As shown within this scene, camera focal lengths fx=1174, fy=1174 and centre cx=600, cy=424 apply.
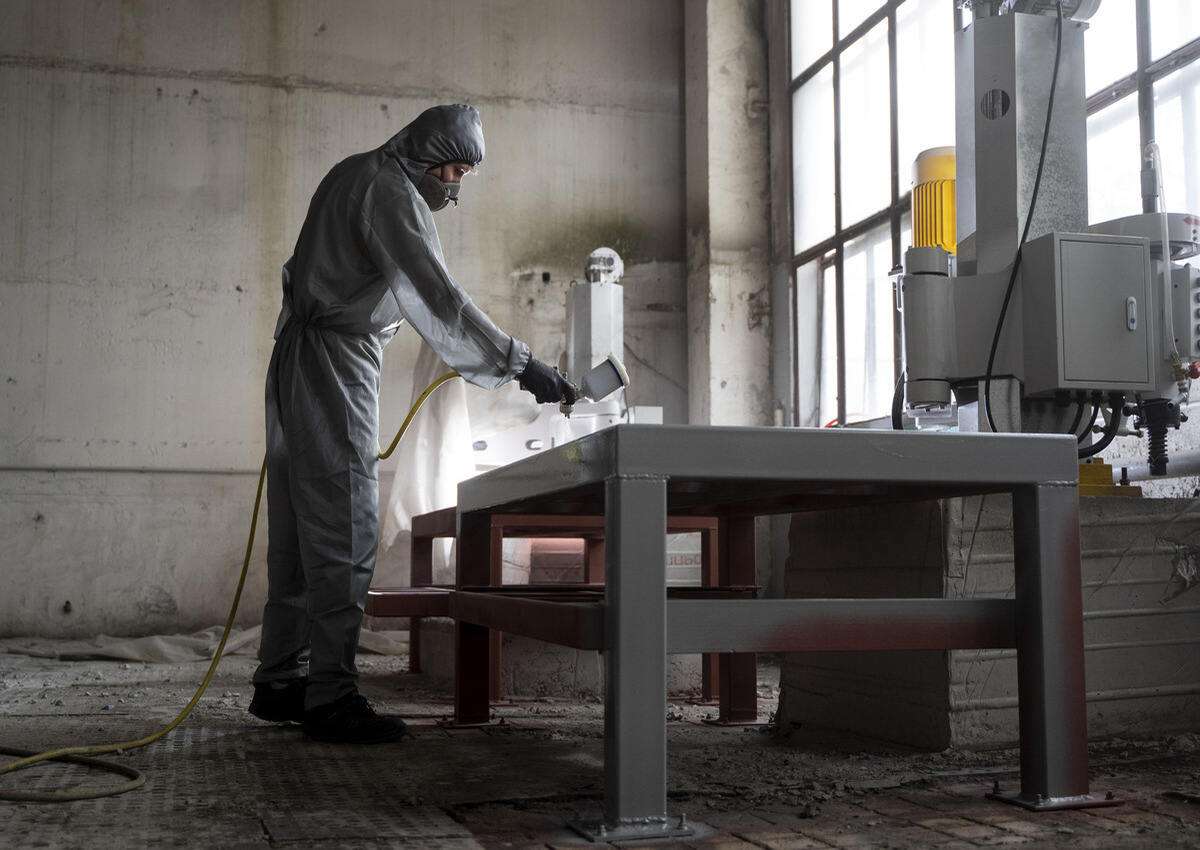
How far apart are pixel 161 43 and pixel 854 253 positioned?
3.53m

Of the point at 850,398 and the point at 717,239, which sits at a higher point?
the point at 717,239

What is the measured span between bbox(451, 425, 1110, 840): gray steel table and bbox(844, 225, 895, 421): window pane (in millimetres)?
3168

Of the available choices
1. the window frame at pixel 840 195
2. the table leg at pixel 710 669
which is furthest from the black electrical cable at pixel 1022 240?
the window frame at pixel 840 195

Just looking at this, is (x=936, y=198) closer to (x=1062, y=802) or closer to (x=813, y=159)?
(x=1062, y=802)

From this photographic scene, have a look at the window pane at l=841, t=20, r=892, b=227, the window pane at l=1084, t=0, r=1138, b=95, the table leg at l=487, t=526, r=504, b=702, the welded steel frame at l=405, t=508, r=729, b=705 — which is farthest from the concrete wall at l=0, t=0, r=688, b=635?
the window pane at l=1084, t=0, r=1138, b=95

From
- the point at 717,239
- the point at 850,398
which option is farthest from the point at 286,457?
the point at 717,239

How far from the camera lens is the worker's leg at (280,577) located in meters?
2.66

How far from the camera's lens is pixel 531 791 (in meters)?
1.91

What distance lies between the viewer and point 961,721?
214 centimetres

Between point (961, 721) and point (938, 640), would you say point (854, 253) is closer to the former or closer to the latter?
point (961, 721)

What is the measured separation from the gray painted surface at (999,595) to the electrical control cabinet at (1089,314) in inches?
10.4

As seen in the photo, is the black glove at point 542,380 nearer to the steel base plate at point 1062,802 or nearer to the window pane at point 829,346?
the steel base plate at point 1062,802

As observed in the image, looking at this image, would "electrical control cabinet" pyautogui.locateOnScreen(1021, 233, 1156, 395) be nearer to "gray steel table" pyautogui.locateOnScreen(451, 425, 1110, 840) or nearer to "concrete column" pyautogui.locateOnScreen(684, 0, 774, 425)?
"gray steel table" pyautogui.locateOnScreen(451, 425, 1110, 840)

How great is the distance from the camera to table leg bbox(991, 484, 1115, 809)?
1709mm
